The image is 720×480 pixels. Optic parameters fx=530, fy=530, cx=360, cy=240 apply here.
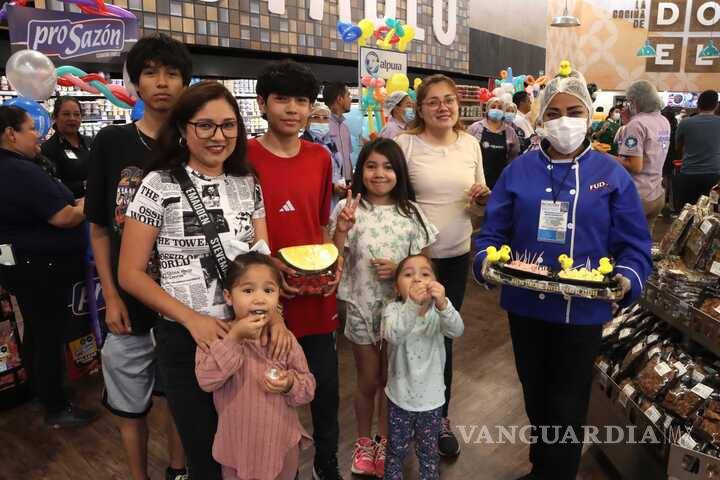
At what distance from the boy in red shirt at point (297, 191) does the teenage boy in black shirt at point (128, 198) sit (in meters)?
0.30

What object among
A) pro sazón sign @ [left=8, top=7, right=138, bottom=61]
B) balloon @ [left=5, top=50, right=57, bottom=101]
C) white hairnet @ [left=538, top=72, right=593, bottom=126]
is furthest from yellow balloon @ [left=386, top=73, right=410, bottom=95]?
white hairnet @ [left=538, top=72, right=593, bottom=126]

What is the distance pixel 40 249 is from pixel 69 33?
1.92 m

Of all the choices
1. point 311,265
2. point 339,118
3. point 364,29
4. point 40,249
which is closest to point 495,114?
point 339,118

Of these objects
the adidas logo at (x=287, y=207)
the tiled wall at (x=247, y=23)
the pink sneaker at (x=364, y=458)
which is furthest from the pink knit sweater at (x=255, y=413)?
the tiled wall at (x=247, y=23)

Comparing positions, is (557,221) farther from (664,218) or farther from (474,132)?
(664,218)

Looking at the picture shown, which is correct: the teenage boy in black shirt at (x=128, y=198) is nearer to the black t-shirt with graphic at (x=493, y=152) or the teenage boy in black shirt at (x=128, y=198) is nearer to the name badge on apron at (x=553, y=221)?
the name badge on apron at (x=553, y=221)

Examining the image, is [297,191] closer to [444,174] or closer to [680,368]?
[444,174]

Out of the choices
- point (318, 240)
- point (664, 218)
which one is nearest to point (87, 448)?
point (318, 240)

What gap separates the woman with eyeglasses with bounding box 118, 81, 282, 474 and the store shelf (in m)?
1.75

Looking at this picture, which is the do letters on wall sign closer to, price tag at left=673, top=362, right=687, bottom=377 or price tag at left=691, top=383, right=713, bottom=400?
price tag at left=673, top=362, right=687, bottom=377

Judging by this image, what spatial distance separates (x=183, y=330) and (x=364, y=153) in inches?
40.4

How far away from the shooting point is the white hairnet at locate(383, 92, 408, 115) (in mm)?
5098

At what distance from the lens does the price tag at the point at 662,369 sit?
Answer: 218cm

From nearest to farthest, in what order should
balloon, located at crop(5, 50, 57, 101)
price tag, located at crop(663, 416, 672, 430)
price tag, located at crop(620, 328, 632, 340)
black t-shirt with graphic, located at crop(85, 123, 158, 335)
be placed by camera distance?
black t-shirt with graphic, located at crop(85, 123, 158, 335) → price tag, located at crop(663, 416, 672, 430) → price tag, located at crop(620, 328, 632, 340) → balloon, located at crop(5, 50, 57, 101)
